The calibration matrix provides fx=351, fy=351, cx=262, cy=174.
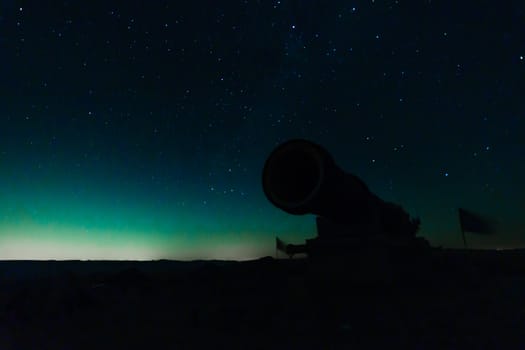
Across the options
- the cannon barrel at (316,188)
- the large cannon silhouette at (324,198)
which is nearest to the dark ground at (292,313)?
the large cannon silhouette at (324,198)

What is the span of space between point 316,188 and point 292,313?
229 centimetres

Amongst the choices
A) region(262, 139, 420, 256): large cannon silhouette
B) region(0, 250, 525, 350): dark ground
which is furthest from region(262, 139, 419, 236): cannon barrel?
region(0, 250, 525, 350): dark ground

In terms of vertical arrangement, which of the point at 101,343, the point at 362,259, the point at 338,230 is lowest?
the point at 101,343

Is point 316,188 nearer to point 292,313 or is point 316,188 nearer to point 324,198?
point 324,198

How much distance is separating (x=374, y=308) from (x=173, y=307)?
431cm

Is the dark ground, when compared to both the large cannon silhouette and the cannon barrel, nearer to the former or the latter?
the large cannon silhouette

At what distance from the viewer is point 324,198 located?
21.1ft

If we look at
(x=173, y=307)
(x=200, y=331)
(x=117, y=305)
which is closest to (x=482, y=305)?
(x=200, y=331)

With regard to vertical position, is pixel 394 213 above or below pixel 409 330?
above

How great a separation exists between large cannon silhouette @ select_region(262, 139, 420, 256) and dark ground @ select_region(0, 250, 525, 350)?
0.69 meters

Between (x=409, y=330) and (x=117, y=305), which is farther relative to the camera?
(x=117, y=305)

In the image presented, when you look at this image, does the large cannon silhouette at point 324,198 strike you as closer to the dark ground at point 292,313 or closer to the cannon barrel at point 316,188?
the cannon barrel at point 316,188

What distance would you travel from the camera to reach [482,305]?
644cm

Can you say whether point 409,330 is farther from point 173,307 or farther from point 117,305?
point 117,305
